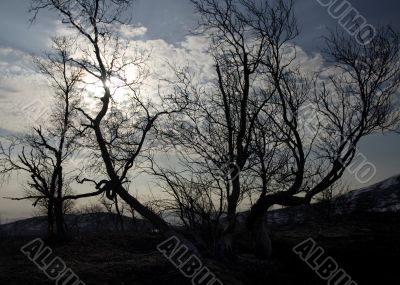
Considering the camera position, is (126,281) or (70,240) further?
(70,240)

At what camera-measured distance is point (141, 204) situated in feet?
→ 42.4

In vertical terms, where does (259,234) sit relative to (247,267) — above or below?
above

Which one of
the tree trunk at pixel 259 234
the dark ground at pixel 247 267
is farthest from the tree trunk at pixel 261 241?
the dark ground at pixel 247 267

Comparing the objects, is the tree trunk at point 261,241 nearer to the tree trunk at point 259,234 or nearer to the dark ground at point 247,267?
the tree trunk at point 259,234

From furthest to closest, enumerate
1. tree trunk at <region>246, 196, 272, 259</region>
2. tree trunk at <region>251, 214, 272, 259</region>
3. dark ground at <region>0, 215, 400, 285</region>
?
tree trunk at <region>251, 214, 272, 259</region> < tree trunk at <region>246, 196, 272, 259</region> < dark ground at <region>0, 215, 400, 285</region>

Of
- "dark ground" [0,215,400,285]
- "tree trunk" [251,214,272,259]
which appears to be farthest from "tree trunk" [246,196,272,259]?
"dark ground" [0,215,400,285]

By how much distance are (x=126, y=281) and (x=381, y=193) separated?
4939 inches

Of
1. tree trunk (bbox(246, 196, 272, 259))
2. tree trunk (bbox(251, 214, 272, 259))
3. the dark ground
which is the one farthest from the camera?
tree trunk (bbox(251, 214, 272, 259))

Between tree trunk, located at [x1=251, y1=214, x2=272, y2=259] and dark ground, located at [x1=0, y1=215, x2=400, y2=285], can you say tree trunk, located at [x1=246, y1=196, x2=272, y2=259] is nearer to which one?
tree trunk, located at [x1=251, y1=214, x2=272, y2=259]

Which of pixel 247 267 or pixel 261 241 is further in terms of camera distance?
pixel 261 241

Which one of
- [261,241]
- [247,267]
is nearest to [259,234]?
[261,241]

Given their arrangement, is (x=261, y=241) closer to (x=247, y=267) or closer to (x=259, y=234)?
(x=259, y=234)

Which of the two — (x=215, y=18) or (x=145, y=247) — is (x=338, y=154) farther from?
(x=145, y=247)

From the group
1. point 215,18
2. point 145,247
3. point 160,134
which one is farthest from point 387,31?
point 145,247
